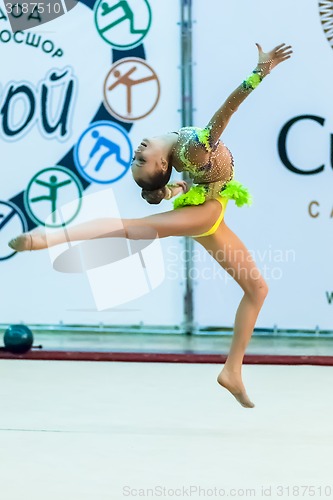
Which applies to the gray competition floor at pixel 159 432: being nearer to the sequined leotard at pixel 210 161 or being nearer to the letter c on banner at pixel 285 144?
the sequined leotard at pixel 210 161

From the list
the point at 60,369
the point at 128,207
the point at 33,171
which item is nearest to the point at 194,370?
the point at 60,369

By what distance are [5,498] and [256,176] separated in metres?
2.96

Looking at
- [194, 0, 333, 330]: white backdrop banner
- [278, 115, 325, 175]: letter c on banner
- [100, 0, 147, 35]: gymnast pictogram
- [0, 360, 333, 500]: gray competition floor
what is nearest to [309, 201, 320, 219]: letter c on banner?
[194, 0, 333, 330]: white backdrop banner

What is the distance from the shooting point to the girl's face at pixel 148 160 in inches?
147

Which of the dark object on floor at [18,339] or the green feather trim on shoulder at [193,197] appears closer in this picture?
the green feather trim on shoulder at [193,197]

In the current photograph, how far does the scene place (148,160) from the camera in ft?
12.2

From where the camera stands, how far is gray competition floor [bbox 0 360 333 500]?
143 inches

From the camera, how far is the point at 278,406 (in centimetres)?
464

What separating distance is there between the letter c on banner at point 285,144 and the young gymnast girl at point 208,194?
205cm

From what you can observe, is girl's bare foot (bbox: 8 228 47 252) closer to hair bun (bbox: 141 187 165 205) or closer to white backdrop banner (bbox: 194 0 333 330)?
hair bun (bbox: 141 187 165 205)

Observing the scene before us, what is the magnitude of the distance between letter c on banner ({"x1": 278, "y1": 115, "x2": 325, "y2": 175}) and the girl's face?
2237 millimetres

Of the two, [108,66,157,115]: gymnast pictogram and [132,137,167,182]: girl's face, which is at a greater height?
[108,66,157,115]: gymnast pictogram

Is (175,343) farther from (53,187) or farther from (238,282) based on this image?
(238,282)

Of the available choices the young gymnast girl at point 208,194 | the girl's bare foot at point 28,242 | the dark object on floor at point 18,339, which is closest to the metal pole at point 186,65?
the dark object on floor at point 18,339
